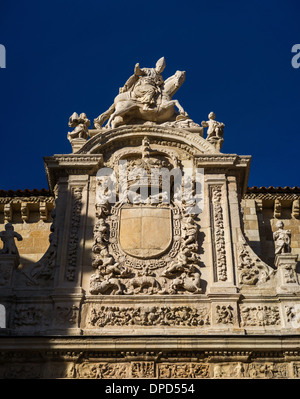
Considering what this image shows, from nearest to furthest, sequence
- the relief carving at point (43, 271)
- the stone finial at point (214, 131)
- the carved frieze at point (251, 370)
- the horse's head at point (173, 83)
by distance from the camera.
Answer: the carved frieze at point (251, 370), the relief carving at point (43, 271), the stone finial at point (214, 131), the horse's head at point (173, 83)

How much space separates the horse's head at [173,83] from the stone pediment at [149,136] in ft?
4.83

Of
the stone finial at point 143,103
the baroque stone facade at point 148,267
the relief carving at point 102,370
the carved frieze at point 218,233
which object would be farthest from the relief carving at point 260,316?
the stone finial at point 143,103

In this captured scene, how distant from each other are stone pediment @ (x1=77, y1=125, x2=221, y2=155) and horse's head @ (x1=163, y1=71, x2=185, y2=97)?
4.83ft

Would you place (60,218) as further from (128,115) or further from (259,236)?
(259,236)

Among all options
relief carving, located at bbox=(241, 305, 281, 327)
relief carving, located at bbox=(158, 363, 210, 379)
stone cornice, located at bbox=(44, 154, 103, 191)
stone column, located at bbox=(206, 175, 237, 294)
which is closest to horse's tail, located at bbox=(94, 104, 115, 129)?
stone cornice, located at bbox=(44, 154, 103, 191)

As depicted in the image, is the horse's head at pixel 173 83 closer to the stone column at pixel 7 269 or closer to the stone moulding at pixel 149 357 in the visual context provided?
the stone column at pixel 7 269

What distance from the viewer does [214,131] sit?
14117 mm

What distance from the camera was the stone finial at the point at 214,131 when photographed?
13945 mm

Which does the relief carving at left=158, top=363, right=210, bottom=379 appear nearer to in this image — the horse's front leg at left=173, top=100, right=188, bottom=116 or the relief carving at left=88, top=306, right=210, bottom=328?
the relief carving at left=88, top=306, right=210, bottom=328

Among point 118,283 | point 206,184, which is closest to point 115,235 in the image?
point 118,283

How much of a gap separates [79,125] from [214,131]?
281 centimetres

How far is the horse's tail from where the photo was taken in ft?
47.4

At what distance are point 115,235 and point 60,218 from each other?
3.72 feet

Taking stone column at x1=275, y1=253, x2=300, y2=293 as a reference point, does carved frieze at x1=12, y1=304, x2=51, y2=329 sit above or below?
below
